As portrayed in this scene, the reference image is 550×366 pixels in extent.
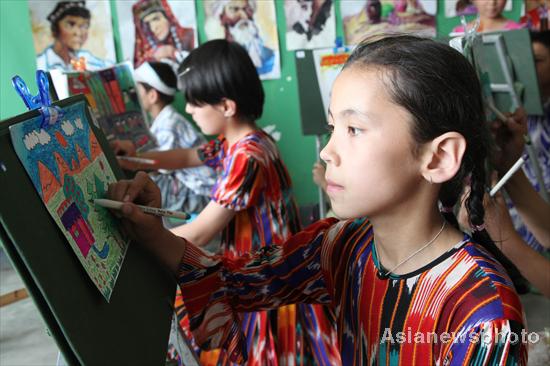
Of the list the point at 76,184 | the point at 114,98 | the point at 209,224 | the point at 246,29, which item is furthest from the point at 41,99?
the point at 246,29

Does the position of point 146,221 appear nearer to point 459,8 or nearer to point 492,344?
point 492,344

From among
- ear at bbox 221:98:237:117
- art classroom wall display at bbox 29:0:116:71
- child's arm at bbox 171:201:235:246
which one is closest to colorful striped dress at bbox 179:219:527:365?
child's arm at bbox 171:201:235:246

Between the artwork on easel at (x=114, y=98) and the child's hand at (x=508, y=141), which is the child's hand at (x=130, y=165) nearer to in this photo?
the artwork on easel at (x=114, y=98)

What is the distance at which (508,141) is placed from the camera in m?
1.58

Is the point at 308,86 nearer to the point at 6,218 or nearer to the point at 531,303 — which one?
the point at 531,303

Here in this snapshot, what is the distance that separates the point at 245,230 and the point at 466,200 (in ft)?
2.79

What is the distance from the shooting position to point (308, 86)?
2629 millimetres

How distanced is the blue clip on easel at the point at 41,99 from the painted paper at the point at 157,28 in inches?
102

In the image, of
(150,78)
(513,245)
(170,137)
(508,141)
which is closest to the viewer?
(513,245)

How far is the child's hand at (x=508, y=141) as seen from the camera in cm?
153

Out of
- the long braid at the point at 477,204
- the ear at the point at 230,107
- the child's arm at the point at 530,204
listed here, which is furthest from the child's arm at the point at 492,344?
the ear at the point at 230,107

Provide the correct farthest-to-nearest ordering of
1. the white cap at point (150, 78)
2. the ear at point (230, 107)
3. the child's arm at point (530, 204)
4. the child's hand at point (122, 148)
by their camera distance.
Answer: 1. the white cap at point (150, 78)
2. the child's hand at point (122, 148)
3. the ear at point (230, 107)
4. the child's arm at point (530, 204)

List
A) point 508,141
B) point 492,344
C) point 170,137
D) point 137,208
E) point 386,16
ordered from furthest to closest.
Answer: point 386,16
point 170,137
point 508,141
point 137,208
point 492,344

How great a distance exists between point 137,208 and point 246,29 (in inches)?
101
